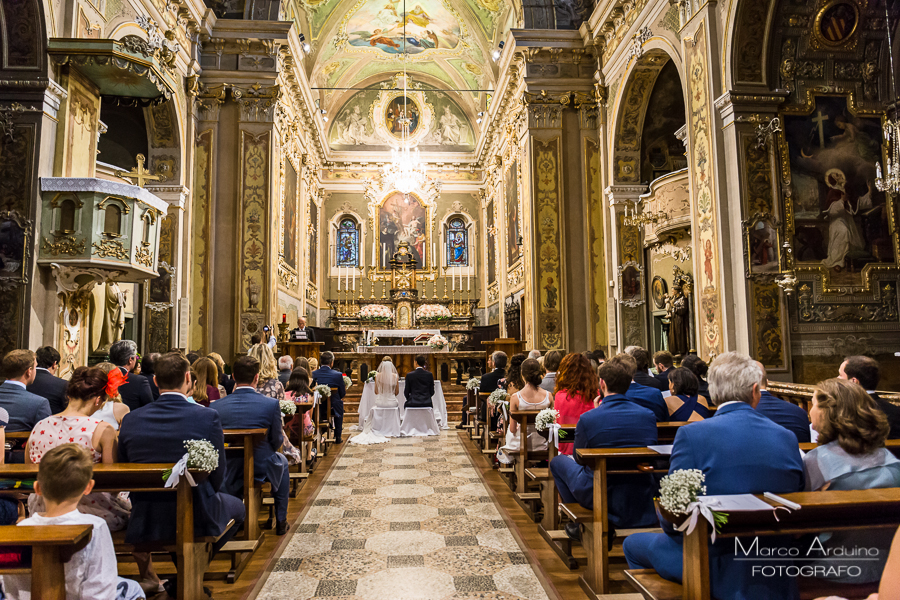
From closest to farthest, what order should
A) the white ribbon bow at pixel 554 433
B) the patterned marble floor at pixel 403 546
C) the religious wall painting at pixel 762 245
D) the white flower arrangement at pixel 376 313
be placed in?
the patterned marble floor at pixel 403 546 → the white ribbon bow at pixel 554 433 → the religious wall painting at pixel 762 245 → the white flower arrangement at pixel 376 313

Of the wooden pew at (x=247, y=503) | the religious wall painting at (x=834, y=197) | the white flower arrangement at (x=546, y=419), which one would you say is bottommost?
the wooden pew at (x=247, y=503)

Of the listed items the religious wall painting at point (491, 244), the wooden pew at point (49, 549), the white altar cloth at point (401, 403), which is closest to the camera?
the wooden pew at point (49, 549)

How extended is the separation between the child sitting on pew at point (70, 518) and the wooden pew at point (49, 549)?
17cm

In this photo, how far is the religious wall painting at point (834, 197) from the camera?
8297 millimetres

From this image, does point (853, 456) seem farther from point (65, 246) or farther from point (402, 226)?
point (402, 226)

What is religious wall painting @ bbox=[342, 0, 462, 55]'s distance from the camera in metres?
19.1

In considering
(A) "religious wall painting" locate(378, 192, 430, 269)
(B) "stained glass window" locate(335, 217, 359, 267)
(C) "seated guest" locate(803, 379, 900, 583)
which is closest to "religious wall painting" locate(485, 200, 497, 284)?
(A) "religious wall painting" locate(378, 192, 430, 269)

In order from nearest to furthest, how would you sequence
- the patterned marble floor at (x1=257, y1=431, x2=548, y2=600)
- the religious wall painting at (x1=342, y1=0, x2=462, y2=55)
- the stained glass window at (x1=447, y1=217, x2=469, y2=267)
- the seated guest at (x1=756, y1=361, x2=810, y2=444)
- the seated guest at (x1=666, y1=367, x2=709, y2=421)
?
the seated guest at (x1=756, y1=361, x2=810, y2=444)
the patterned marble floor at (x1=257, y1=431, x2=548, y2=600)
the seated guest at (x1=666, y1=367, x2=709, y2=421)
the religious wall painting at (x1=342, y1=0, x2=462, y2=55)
the stained glass window at (x1=447, y1=217, x2=469, y2=267)

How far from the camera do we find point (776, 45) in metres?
8.33

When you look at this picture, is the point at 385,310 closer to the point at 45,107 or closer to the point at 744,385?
the point at 45,107

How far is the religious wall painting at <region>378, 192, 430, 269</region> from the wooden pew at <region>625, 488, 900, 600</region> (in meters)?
21.4

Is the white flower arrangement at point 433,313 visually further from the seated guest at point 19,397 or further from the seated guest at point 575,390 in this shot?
the seated guest at point 19,397

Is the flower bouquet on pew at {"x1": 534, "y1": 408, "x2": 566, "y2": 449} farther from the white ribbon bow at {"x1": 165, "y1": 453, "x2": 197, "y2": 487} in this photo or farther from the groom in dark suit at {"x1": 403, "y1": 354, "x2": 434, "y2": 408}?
the groom in dark suit at {"x1": 403, "y1": 354, "x2": 434, "y2": 408}

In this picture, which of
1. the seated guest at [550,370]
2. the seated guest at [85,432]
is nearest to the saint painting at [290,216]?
the seated guest at [550,370]
